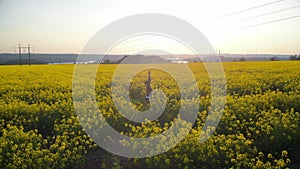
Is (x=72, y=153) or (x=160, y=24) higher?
(x=160, y=24)

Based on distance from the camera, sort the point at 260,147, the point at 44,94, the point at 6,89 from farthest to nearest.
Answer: the point at 6,89 < the point at 44,94 < the point at 260,147

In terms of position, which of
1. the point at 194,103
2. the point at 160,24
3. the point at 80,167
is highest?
the point at 160,24

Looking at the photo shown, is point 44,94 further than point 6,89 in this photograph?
No

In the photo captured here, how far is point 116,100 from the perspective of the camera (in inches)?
386

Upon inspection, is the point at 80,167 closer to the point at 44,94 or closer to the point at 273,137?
the point at 273,137

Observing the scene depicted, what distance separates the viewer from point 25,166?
5.40m

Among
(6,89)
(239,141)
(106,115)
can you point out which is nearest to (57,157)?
(106,115)

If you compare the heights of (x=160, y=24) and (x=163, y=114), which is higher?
(x=160, y=24)

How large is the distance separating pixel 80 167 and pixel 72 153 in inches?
13.9

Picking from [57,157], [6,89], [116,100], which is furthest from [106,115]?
[6,89]

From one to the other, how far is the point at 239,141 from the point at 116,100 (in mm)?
4726

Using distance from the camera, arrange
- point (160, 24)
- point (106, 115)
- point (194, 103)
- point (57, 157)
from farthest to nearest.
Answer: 1. point (160, 24)
2. point (194, 103)
3. point (106, 115)
4. point (57, 157)

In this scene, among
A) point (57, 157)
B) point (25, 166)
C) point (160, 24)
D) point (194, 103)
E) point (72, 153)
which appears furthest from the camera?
point (160, 24)

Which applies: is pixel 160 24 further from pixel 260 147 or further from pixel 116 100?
pixel 260 147
